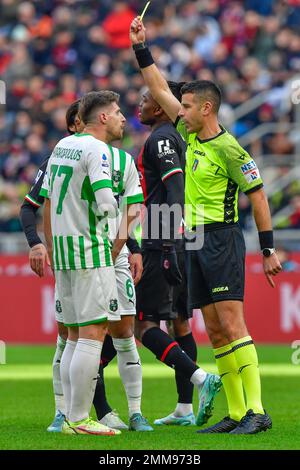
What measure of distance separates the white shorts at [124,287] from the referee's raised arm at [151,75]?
1142 millimetres

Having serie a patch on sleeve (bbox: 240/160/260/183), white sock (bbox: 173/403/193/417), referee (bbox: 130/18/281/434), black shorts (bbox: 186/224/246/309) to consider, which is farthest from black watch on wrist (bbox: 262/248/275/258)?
white sock (bbox: 173/403/193/417)

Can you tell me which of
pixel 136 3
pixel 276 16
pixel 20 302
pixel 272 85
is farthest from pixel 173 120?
pixel 136 3

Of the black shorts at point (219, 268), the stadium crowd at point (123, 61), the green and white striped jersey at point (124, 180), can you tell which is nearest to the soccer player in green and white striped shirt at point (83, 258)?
the green and white striped jersey at point (124, 180)

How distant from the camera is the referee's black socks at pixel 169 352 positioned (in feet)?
28.4

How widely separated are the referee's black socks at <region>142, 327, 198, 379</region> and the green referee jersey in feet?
3.36

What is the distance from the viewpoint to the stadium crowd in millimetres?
20109

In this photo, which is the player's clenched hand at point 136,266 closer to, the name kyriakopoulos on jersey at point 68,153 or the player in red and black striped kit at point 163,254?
the player in red and black striped kit at point 163,254

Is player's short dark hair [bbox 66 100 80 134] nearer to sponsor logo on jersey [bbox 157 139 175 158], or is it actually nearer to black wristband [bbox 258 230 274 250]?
sponsor logo on jersey [bbox 157 139 175 158]

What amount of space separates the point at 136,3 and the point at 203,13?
155 cm

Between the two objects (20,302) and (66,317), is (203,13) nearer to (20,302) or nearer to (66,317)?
(20,302)

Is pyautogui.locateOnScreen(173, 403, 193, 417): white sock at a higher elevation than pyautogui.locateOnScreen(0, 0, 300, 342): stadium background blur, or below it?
below

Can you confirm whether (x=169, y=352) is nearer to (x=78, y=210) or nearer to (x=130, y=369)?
(x=130, y=369)

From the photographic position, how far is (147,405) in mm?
10453

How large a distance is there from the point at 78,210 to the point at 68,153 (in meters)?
0.38
